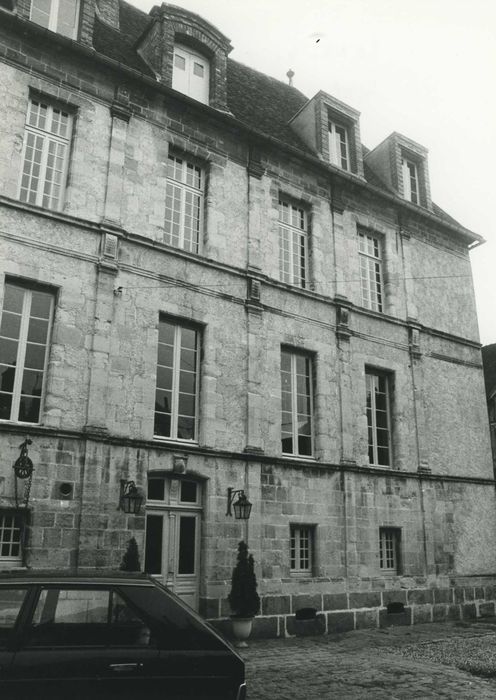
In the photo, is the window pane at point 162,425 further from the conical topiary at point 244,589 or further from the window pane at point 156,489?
the conical topiary at point 244,589

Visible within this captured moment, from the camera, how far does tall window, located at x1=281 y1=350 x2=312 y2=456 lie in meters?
13.3

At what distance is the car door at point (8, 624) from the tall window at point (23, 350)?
6390mm

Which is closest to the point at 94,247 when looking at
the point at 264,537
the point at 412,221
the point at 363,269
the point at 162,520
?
the point at 162,520

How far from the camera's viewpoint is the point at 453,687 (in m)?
7.36

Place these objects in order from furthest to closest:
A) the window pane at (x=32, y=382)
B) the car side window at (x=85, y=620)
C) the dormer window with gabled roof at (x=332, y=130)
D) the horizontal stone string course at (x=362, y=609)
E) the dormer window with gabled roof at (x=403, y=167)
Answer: the dormer window with gabled roof at (x=403, y=167) → the dormer window with gabled roof at (x=332, y=130) → the horizontal stone string course at (x=362, y=609) → the window pane at (x=32, y=382) → the car side window at (x=85, y=620)

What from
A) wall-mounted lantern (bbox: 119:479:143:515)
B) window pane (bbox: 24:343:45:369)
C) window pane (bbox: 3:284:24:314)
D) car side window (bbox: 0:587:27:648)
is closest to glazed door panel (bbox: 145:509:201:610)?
wall-mounted lantern (bbox: 119:479:143:515)

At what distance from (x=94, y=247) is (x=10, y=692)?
874cm

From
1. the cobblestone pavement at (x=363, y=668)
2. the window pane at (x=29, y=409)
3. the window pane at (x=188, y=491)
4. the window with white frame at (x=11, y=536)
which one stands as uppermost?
the window pane at (x=29, y=409)

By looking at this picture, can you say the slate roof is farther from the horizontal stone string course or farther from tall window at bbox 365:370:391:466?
the horizontal stone string course

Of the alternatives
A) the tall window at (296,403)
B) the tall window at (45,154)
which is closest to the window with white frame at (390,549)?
the tall window at (296,403)

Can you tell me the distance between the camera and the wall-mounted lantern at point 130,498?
1034cm

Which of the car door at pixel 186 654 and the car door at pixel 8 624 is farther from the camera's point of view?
the car door at pixel 186 654

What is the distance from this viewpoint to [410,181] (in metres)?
18.2

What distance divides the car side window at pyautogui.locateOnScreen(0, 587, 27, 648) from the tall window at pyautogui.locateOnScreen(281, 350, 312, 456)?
9447mm
